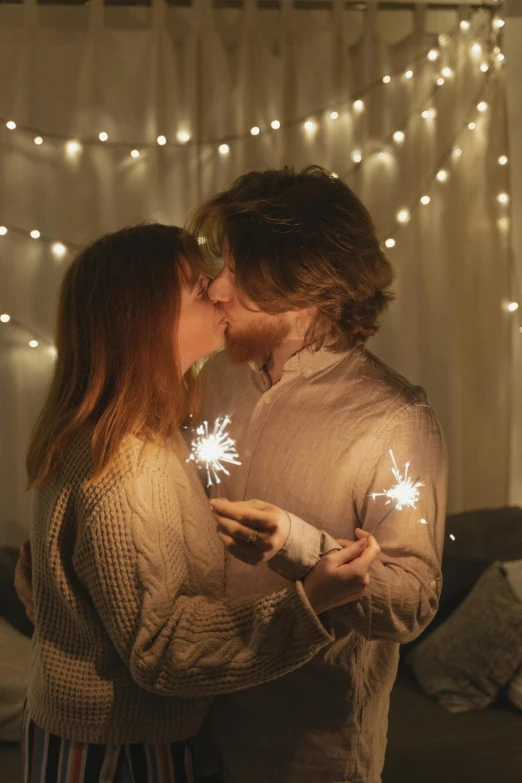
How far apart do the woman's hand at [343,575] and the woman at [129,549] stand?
0.07 m

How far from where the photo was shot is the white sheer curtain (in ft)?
8.60

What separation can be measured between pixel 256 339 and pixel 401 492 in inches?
13.9

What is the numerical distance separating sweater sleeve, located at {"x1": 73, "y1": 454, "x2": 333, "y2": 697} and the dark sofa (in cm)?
113

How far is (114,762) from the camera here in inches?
47.2

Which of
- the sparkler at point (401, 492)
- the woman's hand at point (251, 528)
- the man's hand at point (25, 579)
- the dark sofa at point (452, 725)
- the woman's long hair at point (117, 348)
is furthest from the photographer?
the dark sofa at point (452, 725)

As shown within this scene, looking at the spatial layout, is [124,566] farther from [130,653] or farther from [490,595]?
[490,595]

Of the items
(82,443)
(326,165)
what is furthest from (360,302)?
(326,165)

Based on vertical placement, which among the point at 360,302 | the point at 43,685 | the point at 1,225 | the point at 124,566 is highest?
the point at 1,225

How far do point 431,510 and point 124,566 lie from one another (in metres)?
0.42

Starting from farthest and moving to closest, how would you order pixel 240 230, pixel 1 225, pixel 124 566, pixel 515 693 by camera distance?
pixel 1 225 → pixel 515 693 → pixel 240 230 → pixel 124 566

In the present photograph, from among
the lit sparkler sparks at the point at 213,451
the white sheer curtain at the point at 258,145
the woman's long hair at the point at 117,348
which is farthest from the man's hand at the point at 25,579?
the white sheer curtain at the point at 258,145

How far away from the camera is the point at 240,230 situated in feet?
3.88

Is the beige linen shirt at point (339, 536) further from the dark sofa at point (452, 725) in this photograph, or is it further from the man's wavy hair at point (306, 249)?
the dark sofa at point (452, 725)

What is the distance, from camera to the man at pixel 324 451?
1082mm
